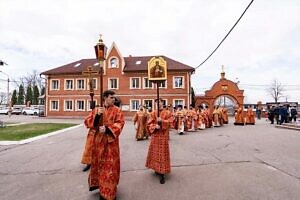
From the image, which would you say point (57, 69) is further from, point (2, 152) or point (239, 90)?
point (2, 152)

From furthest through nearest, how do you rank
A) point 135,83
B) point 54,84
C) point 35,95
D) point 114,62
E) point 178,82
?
point 35,95, point 54,84, point 114,62, point 135,83, point 178,82

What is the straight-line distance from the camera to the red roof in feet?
130

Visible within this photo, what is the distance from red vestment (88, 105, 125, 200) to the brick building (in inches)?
1281

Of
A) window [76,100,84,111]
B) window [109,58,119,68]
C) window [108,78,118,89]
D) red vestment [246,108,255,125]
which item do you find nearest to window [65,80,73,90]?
window [76,100,84,111]

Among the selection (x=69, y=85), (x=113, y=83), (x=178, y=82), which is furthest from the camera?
(x=69, y=85)

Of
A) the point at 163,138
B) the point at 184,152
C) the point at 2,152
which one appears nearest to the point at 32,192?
the point at 163,138

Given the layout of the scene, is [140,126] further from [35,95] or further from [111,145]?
[35,95]

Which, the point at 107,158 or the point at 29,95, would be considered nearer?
the point at 107,158

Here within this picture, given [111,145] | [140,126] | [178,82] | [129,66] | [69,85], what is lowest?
[140,126]

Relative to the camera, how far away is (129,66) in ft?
137

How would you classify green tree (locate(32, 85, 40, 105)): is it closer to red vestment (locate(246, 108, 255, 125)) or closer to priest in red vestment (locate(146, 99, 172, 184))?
red vestment (locate(246, 108, 255, 125))

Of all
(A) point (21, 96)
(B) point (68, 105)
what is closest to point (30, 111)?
(A) point (21, 96)

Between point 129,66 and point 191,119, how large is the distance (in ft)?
72.7

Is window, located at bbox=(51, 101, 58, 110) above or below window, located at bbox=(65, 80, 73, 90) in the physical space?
below
